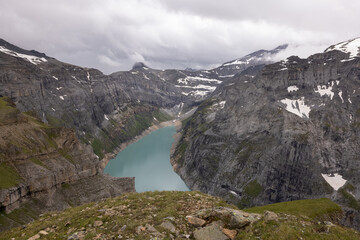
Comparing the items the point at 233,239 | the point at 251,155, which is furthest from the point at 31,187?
the point at 251,155

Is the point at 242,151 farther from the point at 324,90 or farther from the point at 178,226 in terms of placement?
the point at 178,226

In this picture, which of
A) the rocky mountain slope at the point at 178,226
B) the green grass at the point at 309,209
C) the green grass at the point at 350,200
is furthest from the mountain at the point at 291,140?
the rocky mountain slope at the point at 178,226

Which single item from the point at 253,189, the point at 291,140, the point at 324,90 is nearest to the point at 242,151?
the point at 253,189

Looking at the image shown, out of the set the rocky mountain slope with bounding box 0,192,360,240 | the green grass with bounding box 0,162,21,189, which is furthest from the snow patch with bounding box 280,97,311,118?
the green grass with bounding box 0,162,21,189

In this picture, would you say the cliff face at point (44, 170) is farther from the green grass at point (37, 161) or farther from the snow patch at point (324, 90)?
the snow patch at point (324, 90)

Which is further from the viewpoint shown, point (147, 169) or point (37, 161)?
point (147, 169)

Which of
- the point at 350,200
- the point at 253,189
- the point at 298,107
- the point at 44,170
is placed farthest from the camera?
the point at 298,107
